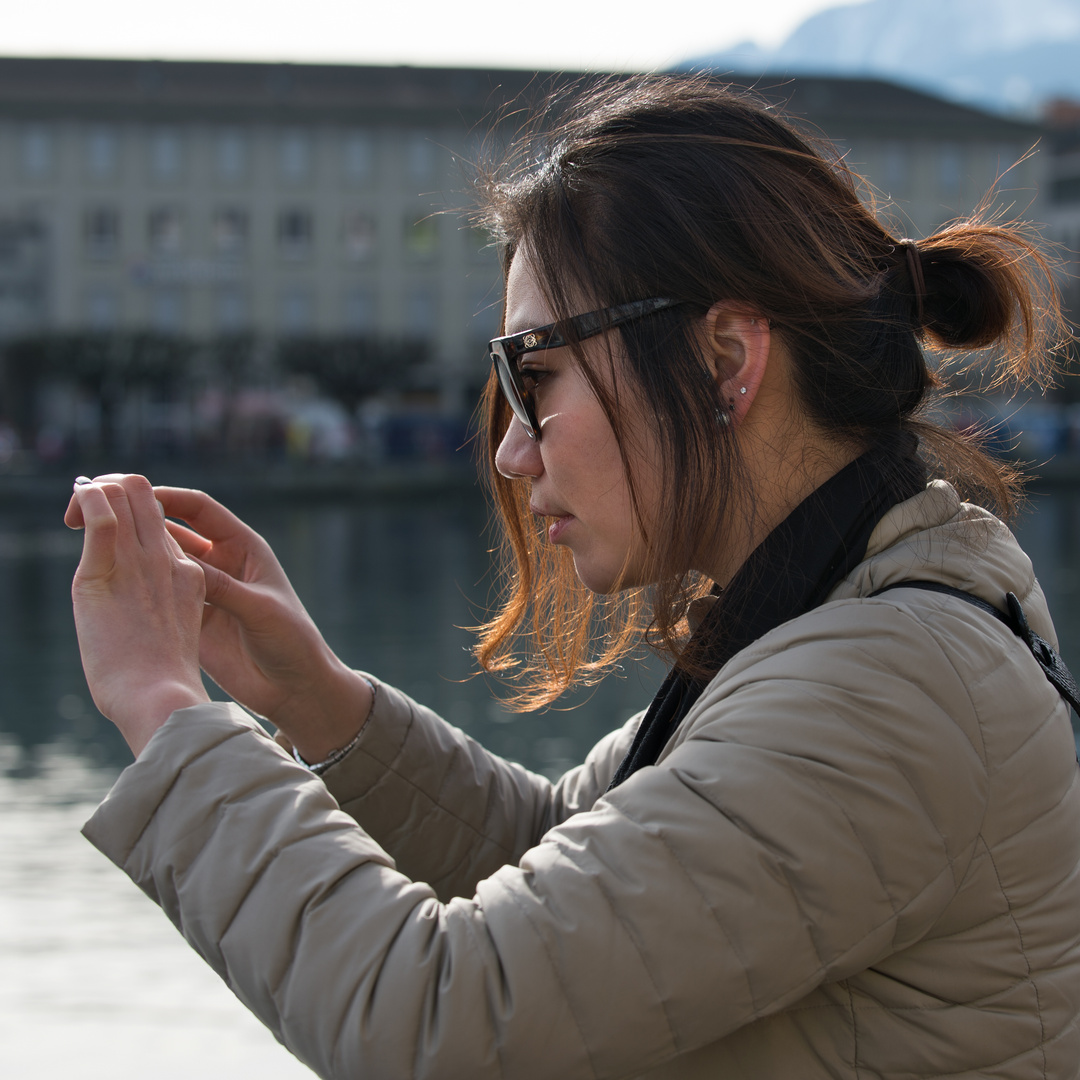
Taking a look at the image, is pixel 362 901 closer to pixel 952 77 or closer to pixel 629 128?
pixel 629 128

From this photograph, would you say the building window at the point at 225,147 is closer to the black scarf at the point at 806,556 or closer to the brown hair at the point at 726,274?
the brown hair at the point at 726,274

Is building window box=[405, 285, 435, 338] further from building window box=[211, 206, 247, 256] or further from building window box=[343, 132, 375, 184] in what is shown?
building window box=[211, 206, 247, 256]

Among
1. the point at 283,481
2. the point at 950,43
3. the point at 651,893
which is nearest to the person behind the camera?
the point at 651,893

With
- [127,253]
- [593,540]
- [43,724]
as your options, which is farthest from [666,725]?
[127,253]

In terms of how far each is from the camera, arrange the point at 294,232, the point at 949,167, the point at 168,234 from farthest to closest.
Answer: the point at 949,167, the point at 294,232, the point at 168,234

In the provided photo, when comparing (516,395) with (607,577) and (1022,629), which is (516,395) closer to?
(607,577)

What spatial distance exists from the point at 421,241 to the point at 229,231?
6.29 metres

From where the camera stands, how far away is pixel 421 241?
4453 centimetres

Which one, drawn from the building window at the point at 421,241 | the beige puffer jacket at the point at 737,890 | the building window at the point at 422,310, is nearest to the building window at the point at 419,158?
the building window at the point at 421,241

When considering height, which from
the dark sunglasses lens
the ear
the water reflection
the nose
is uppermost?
the ear

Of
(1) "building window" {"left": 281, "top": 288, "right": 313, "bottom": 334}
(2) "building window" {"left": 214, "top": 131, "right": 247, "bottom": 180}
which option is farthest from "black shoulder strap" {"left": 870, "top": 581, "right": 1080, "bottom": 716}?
(2) "building window" {"left": 214, "top": 131, "right": 247, "bottom": 180}

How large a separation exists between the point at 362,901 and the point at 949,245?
75 centimetres

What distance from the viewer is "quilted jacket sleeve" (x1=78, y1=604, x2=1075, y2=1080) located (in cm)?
82

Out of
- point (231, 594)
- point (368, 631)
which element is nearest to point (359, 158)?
point (368, 631)
